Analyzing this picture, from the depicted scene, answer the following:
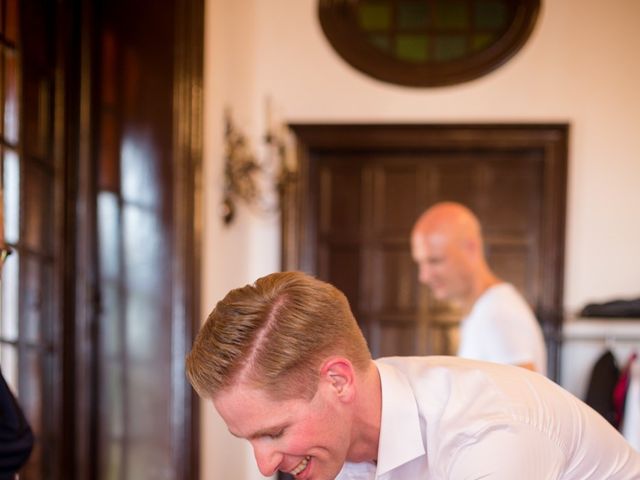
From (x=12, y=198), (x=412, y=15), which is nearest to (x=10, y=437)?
(x=12, y=198)

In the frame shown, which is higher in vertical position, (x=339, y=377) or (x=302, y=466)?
(x=339, y=377)

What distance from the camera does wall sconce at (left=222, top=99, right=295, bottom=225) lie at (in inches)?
162

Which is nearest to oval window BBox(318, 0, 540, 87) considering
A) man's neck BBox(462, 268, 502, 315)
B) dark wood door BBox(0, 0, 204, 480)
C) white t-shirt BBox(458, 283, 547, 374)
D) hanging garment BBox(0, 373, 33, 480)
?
dark wood door BBox(0, 0, 204, 480)

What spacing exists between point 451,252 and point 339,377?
1896mm

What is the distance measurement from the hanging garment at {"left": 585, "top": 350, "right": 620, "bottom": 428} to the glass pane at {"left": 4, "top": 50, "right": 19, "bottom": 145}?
272 cm

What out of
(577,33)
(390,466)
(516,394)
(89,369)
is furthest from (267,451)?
(577,33)

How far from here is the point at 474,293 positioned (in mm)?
3262

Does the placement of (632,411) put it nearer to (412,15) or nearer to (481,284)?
(481,284)

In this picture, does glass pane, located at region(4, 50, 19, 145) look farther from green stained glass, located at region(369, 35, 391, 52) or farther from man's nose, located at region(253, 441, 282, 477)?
green stained glass, located at region(369, 35, 391, 52)

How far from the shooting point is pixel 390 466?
5.07ft

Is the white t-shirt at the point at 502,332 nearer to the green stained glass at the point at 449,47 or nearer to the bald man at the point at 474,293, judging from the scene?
the bald man at the point at 474,293

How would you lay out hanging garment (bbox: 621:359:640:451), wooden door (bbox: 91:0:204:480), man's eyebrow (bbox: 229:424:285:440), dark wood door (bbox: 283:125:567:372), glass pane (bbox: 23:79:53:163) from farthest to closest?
dark wood door (bbox: 283:125:567:372) → hanging garment (bbox: 621:359:640:451) → wooden door (bbox: 91:0:204:480) → glass pane (bbox: 23:79:53:163) → man's eyebrow (bbox: 229:424:285:440)

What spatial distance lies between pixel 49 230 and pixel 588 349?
2.64 metres

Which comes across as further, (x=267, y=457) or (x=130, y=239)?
(x=130, y=239)
